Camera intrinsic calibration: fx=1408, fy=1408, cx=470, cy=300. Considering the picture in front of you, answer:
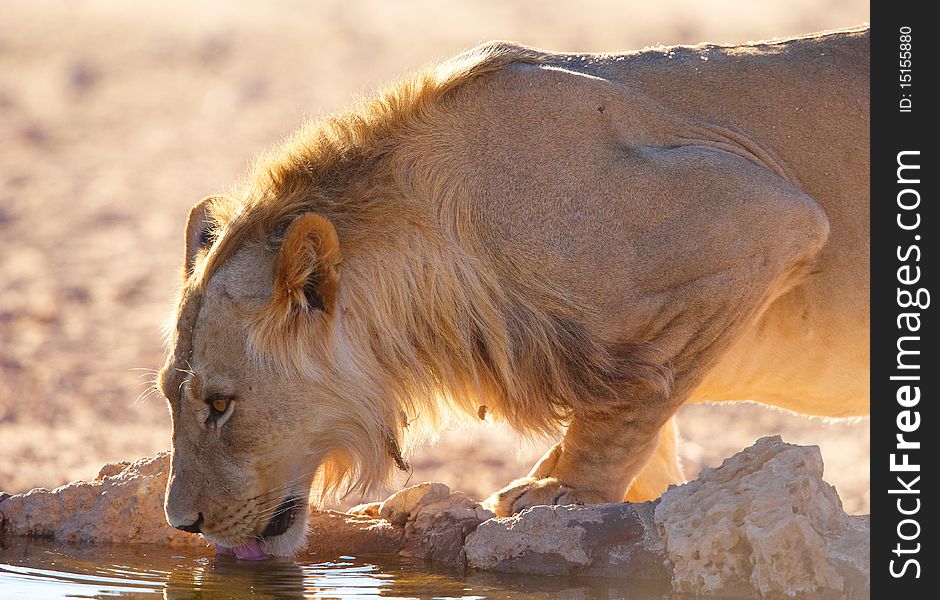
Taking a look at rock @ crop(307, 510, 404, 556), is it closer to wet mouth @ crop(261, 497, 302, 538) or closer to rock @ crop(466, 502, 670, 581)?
wet mouth @ crop(261, 497, 302, 538)

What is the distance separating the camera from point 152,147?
1399cm

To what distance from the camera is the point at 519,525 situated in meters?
4.29

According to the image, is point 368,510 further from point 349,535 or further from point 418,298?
point 418,298

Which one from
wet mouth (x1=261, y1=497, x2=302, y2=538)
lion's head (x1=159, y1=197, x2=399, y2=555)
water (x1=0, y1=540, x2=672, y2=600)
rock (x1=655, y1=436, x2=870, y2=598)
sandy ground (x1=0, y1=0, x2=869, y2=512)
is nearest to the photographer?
rock (x1=655, y1=436, x2=870, y2=598)

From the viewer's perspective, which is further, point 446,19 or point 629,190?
point 446,19

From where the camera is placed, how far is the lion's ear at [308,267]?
437 cm

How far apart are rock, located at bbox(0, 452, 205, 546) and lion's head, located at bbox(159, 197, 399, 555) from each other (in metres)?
0.42

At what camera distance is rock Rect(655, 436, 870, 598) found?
149 inches

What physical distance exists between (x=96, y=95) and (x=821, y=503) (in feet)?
43.0

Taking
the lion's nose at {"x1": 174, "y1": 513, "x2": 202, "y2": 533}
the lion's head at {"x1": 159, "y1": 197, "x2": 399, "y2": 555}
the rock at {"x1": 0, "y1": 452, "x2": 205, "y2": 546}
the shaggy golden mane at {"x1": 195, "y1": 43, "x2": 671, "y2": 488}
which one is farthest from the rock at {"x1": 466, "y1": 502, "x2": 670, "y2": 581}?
the rock at {"x1": 0, "y1": 452, "x2": 205, "y2": 546}

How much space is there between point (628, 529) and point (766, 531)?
0.48m

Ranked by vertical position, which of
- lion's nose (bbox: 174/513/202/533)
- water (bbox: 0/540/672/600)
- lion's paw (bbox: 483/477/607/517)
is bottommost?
water (bbox: 0/540/672/600)

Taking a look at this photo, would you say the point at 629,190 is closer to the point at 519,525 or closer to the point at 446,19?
the point at 519,525

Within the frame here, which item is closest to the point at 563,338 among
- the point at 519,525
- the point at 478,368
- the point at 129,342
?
the point at 478,368
